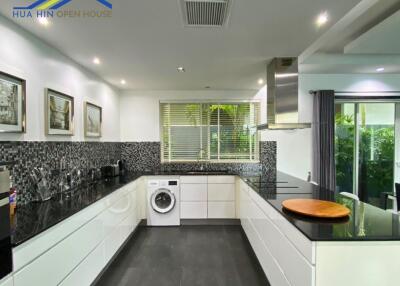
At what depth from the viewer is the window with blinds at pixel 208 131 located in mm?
4531

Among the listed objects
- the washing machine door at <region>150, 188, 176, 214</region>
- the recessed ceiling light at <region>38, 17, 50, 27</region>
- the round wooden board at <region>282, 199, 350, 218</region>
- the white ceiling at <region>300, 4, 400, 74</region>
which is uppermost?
the white ceiling at <region>300, 4, 400, 74</region>

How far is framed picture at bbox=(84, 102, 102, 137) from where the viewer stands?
3066 mm

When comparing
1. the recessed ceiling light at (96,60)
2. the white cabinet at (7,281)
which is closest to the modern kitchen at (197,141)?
the white cabinet at (7,281)

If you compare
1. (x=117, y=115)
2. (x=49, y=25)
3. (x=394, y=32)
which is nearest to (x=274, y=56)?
(x=394, y=32)

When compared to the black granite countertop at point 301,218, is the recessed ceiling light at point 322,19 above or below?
above

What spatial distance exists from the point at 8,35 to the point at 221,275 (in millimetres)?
3080

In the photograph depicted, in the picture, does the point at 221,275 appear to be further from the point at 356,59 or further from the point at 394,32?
the point at 356,59

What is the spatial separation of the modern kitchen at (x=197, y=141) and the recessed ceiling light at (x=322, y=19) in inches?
0.7

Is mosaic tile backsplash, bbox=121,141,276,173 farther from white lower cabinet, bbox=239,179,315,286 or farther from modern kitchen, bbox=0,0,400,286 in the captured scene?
white lower cabinet, bbox=239,179,315,286

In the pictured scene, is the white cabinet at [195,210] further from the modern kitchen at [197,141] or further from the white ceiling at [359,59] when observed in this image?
the white ceiling at [359,59]

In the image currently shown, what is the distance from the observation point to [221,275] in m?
2.51

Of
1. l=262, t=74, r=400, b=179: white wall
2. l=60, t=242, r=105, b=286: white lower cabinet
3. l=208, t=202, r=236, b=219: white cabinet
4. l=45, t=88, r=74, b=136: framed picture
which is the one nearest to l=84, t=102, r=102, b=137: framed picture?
l=45, t=88, r=74, b=136: framed picture

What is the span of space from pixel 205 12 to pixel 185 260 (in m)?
2.75

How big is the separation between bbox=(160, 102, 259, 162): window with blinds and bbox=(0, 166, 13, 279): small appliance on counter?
11.0 ft
